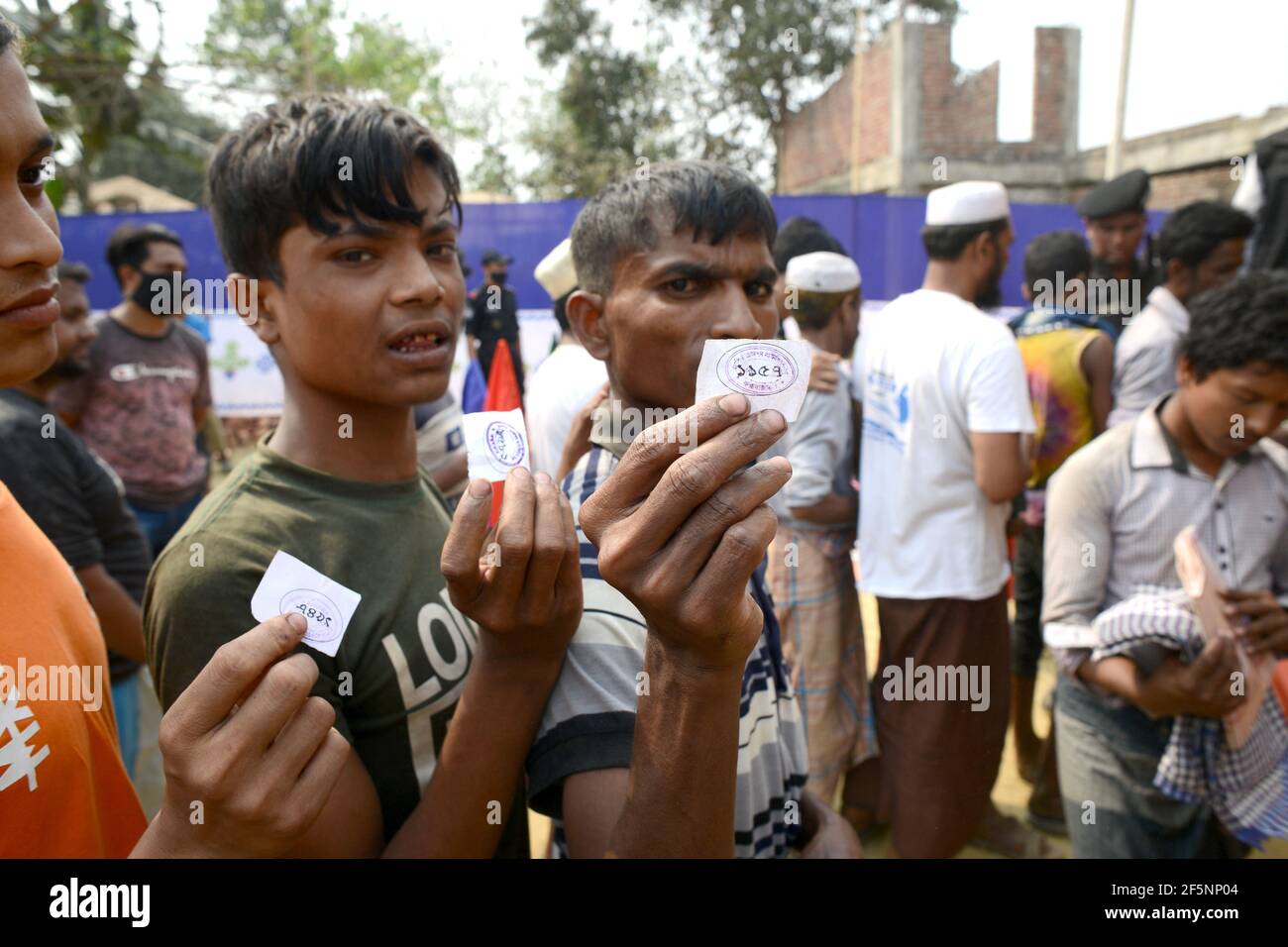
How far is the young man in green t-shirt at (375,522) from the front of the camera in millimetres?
1110

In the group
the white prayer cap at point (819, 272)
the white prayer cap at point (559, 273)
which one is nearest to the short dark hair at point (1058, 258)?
the white prayer cap at point (819, 272)

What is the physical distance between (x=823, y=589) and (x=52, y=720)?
2.75 metres

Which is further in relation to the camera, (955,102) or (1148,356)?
(955,102)

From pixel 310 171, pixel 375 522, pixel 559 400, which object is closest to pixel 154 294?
pixel 559 400

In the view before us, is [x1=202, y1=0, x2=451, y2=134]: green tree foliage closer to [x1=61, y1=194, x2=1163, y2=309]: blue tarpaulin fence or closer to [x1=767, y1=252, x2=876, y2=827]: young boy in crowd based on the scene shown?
[x1=61, y1=194, x2=1163, y2=309]: blue tarpaulin fence

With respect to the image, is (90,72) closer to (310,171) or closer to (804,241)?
(804,241)

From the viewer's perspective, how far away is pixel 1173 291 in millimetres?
3949

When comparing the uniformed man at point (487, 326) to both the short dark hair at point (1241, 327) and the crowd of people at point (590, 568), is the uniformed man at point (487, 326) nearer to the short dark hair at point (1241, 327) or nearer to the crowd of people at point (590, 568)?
the crowd of people at point (590, 568)

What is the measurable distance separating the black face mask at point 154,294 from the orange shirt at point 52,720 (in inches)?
132

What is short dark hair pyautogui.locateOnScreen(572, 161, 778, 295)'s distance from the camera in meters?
1.38

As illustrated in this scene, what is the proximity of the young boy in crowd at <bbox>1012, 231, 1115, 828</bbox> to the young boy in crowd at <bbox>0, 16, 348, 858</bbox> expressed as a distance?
346 cm

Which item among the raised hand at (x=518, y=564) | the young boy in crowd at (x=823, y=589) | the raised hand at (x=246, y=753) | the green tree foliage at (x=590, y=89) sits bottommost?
the young boy in crowd at (x=823, y=589)
